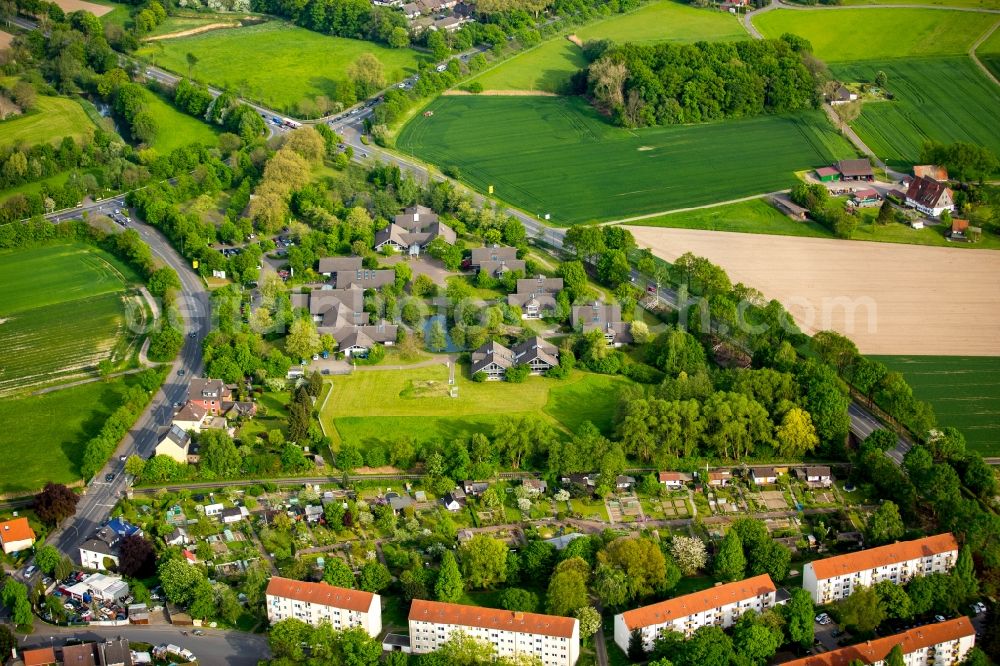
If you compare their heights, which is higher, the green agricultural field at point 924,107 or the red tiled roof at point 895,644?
the green agricultural field at point 924,107

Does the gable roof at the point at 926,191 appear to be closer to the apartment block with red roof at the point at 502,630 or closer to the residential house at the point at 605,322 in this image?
the residential house at the point at 605,322

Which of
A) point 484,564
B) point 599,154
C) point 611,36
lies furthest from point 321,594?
point 611,36

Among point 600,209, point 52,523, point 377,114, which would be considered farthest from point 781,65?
point 52,523

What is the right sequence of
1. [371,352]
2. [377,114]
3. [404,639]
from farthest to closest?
[377,114] < [371,352] < [404,639]

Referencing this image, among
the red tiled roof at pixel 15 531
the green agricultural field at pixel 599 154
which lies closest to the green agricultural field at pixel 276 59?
the green agricultural field at pixel 599 154

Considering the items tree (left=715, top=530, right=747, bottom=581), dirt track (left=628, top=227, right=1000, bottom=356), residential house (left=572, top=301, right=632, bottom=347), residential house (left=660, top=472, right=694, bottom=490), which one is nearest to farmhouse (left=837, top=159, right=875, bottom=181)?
dirt track (left=628, top=227, right=1000, bottom=356)

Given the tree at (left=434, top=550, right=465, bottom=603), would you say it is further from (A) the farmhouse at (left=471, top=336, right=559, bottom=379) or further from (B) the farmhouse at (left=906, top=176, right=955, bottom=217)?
(B) the farmhouse at (left=906, top=176, right=955, bottom=217)

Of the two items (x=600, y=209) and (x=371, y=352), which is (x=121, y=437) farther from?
(x=600, y=209)

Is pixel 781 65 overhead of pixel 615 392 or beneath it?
overhead
